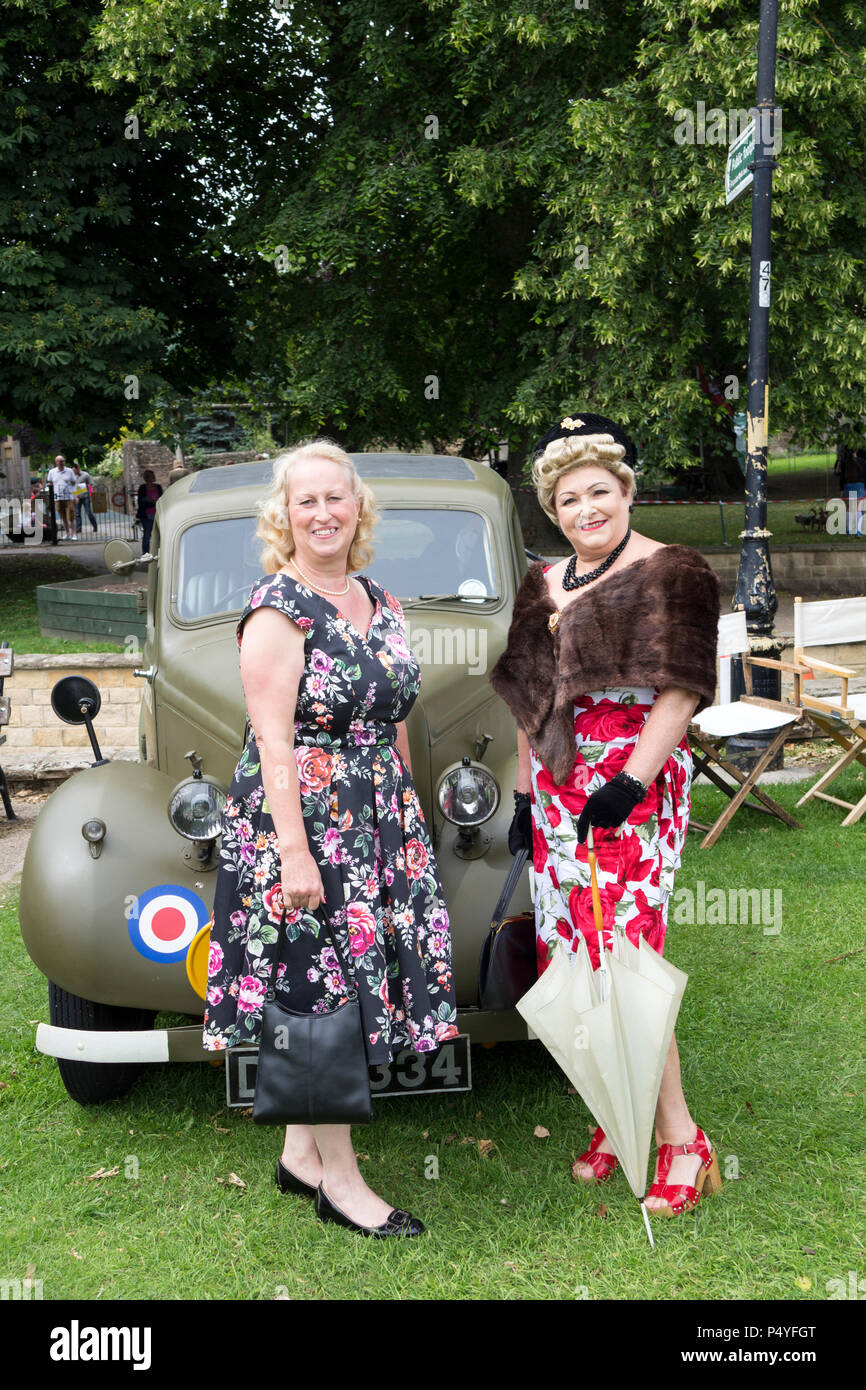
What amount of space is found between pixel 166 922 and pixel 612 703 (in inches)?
62.1

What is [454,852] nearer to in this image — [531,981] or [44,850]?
[531,981]

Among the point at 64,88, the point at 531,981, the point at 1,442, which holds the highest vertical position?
the point at 64,88

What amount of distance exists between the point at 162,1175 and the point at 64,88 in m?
16.1

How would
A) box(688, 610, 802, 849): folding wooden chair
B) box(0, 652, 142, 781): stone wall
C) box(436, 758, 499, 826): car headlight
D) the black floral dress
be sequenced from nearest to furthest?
the black floral dress → box(436, 758, 499, 826): car headlight → box(688, 610, 802, 849): folding wooden chair → box(0, 652, 142, 781): stone wall

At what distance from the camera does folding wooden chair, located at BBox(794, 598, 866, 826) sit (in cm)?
754

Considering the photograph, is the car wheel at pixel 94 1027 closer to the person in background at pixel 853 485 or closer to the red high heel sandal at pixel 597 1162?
the red high heel sandal at pixel 597 1162

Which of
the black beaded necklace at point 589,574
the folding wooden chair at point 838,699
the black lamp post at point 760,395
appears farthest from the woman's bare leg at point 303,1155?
the black lamp post at point 760,395

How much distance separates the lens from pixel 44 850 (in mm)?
4055

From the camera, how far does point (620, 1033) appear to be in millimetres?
3139

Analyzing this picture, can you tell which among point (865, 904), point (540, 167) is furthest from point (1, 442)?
point (865, 904)

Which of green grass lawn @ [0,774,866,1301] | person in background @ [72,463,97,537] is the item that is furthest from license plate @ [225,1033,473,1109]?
person in background @ [72,463,97,537]

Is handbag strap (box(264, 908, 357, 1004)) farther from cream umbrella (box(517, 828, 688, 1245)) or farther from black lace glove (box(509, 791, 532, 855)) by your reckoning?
black lace glove (box(509, 791, 532, 855))

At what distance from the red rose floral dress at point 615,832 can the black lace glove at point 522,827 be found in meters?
0.24

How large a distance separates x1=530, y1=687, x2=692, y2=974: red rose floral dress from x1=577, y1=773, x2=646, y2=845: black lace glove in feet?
0.42
